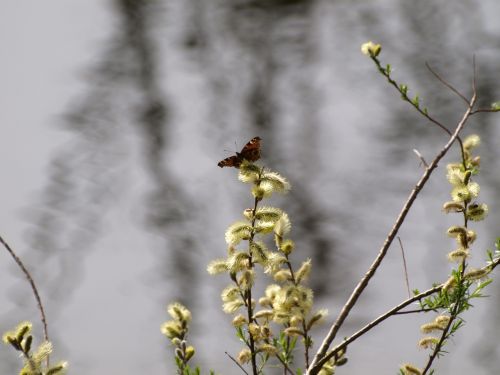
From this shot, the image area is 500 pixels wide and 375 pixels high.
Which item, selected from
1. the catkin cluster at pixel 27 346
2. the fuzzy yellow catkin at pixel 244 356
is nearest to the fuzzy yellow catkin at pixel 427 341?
the fuzzy yellow catkin at pixel 244 356

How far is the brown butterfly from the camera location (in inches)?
20.5

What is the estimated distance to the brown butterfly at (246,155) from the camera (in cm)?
52

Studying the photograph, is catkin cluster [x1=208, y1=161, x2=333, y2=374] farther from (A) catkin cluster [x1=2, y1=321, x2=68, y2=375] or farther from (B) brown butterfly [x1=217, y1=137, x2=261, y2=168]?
(A) catkin cluster [x1=2, y1=321, x2=68, y2=375]

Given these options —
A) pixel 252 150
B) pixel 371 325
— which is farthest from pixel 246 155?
pixel 371 325

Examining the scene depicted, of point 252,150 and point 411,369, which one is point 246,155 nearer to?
point 252,150

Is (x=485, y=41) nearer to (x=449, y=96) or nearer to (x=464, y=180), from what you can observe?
(x=449, y=96)

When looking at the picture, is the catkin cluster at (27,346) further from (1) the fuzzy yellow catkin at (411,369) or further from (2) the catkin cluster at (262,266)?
(1) the fuzzy yellow catkin at (411,369)

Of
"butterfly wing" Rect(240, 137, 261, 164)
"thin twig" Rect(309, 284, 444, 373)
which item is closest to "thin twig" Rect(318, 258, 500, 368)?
"thin twig" Rect(309, 284, 444, 373)

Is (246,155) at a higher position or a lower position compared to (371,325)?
higher

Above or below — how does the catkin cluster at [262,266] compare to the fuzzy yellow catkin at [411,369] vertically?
above

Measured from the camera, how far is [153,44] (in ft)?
5.33

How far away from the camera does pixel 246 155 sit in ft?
1.73

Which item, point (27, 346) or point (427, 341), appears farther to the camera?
point (427, 341)

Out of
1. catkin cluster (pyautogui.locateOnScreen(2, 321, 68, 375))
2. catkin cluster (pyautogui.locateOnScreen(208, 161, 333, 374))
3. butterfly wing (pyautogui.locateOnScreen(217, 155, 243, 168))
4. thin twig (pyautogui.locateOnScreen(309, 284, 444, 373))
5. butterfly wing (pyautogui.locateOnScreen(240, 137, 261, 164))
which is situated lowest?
catkin cluster (pyautogui.locateOnScreen(2, 321, 68, 375))
